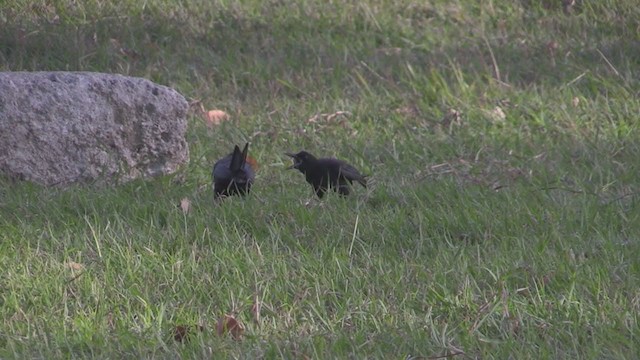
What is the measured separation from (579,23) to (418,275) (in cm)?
632

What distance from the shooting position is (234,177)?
6.40 m

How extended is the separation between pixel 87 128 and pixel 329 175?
162cm

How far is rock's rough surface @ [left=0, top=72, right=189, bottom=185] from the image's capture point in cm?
704

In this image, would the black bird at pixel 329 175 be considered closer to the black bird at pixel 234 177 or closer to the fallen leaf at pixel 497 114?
the black bird at pixel 234 177

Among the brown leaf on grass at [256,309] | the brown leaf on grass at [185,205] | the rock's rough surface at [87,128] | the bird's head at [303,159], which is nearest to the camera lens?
the brown leaf on grass at [256,309]

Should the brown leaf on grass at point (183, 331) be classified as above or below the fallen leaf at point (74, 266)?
above

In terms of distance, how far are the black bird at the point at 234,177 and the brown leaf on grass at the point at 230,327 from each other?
6.37 ft

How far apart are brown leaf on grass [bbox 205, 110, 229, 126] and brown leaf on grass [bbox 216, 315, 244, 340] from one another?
162 inches

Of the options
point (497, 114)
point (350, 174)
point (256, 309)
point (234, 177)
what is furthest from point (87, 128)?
point (497, 114)

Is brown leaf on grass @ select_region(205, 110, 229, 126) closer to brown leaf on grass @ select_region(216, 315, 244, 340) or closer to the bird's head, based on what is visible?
the bird's head

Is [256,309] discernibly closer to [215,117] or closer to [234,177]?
[234,177]

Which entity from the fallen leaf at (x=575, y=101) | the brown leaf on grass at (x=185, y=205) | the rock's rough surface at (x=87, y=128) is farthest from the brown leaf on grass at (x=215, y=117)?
the fallen leaf at (x=575, y=101)

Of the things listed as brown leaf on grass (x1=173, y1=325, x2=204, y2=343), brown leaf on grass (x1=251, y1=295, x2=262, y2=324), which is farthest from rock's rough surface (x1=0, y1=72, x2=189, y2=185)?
brown leaf on grass (x1=173, y1=325, x2=204, y2=343)

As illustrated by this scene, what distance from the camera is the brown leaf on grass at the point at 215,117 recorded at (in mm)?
8555
